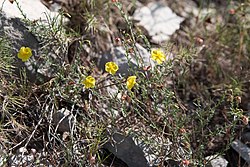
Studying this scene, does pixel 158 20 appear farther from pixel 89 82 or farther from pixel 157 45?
pixel 89 82

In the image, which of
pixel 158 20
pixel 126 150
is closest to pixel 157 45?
pixel 158 20

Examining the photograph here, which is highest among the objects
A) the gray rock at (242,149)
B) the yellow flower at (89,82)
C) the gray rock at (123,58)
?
the yellow flower at (89,82)

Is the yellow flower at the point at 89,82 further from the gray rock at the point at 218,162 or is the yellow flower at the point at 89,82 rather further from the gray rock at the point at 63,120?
the gray rock at the point at 218,162

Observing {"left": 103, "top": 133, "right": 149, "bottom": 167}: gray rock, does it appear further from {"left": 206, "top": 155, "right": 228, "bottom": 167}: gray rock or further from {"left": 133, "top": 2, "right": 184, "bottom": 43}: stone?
{"left": 133, "top": 2, "right": 184, "bottom": 43}: stone

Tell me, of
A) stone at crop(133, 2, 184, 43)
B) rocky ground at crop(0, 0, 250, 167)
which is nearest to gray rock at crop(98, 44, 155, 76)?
rocky ground at crop(0, 0, 250, 167)

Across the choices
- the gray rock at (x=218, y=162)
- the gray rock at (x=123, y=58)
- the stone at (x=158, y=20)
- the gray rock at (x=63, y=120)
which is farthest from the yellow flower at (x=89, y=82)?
the stone at (x=158, y=20)

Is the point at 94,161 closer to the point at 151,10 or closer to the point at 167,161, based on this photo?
the point at 167,161

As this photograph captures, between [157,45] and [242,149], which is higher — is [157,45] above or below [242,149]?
above

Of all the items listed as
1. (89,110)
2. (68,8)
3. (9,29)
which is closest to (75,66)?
(89,110)
